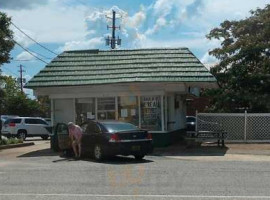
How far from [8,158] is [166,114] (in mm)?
7603

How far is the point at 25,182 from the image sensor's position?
13406 millimetres

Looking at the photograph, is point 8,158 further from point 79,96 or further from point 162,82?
point 162,82

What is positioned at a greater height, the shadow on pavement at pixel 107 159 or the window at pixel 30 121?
the window at pixel 30 121

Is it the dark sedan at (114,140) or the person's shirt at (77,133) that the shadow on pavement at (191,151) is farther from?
the person's shirt at (77,133)

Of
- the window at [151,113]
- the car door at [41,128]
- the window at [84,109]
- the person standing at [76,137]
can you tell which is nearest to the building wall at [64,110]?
the window at [84,109]

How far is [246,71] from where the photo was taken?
101 feet

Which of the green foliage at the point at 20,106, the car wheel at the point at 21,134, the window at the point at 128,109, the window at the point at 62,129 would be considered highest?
the green foliage at the point at 20,106

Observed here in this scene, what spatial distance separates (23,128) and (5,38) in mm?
14281

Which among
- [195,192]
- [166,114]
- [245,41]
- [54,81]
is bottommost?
[195,192]

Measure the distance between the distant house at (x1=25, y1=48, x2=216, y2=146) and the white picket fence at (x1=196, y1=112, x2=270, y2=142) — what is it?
1.89 metres

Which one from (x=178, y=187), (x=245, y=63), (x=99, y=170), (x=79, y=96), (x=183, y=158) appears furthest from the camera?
(x=245, y=63)

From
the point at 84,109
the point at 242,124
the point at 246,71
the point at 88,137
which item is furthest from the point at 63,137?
the point at 246,71

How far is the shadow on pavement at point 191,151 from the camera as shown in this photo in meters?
21.8

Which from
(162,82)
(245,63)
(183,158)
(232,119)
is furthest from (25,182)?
(245,63)
